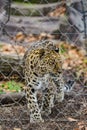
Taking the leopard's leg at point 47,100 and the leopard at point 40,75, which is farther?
the leopard's leg at point 47,100

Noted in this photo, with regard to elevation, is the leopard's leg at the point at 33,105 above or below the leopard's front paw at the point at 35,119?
above

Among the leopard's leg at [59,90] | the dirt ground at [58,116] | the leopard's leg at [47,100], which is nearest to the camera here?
the dirt ground at [58,116]

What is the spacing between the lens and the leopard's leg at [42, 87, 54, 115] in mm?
4574

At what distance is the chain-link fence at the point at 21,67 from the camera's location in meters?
4.33

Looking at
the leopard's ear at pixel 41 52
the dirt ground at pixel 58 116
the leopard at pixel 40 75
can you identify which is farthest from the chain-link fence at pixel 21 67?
the leopard's ear at pixel 41 52

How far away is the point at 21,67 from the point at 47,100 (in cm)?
118

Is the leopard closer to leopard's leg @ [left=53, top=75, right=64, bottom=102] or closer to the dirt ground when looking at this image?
the dirt ground

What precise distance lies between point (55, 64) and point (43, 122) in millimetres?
570

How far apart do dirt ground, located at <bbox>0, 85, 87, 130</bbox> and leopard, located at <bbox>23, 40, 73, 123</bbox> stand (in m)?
0.10

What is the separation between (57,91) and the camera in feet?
16.1

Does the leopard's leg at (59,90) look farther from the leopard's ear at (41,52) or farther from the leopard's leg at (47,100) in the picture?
the leopard's ear at (41,52)

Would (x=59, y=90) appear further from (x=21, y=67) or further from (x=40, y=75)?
(x=21, y=67)

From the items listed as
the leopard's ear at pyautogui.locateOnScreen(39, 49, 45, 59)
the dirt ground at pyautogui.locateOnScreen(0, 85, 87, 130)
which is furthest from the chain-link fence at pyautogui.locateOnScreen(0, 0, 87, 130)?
the leopard's ear at pyautogui.locateOnScreen(39, 49, 45, 59)

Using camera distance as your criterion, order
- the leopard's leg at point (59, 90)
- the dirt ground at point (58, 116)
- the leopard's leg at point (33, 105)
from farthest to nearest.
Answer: the leopard's leg at point (59, 90) → the leopard's leg at point (33, 105) → the dirt ground at point (58, 116)
